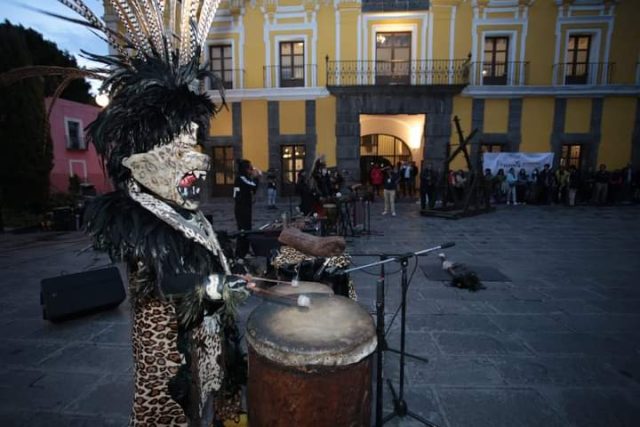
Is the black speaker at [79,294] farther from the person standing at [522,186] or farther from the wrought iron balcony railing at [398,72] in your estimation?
the person standing at [522,186]

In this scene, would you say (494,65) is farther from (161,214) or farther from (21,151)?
(21,151)

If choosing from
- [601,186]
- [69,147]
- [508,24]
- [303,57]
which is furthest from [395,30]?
[69,147]

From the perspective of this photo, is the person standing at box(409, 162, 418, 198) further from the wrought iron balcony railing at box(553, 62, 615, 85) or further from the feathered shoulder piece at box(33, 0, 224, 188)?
the feathered shoulder piece at box(33, 0, 224, 188)

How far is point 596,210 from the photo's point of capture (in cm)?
1340

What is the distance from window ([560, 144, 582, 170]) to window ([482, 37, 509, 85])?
14.2 ft

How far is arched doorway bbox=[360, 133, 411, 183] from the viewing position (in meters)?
19.8

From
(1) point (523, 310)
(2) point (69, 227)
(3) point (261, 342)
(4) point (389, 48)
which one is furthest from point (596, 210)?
(2) point (69, 227)

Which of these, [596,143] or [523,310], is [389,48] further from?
[523,310]

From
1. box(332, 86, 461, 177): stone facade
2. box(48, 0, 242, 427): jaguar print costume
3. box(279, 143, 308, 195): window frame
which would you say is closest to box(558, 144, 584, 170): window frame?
box(332, 86, 461, 177): stone facade

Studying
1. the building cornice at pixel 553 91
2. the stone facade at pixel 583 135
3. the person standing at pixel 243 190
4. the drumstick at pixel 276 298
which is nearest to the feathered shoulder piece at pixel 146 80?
the drumstick at pixel 276 298

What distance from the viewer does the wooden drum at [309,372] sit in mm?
1519

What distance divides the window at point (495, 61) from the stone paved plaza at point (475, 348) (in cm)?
1176

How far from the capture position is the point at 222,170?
17500 mm

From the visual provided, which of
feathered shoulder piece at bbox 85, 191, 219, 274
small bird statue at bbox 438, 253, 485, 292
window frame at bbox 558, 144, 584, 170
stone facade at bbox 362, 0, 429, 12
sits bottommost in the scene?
small bird statue at bbox 438, 253, 485, 292
